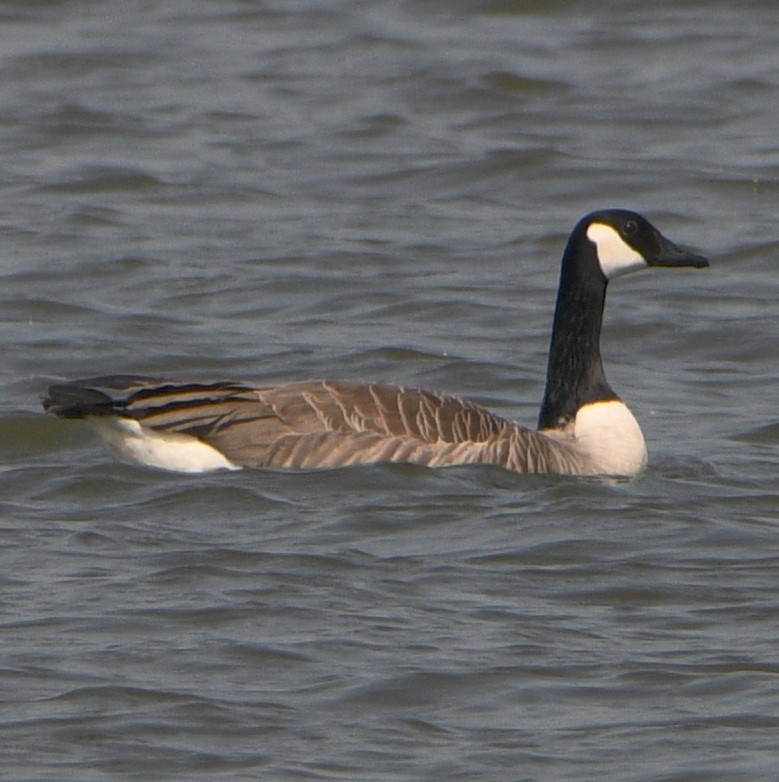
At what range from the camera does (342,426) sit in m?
10.0

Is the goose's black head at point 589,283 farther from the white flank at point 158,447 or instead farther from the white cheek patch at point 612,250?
the white flank at point 158,447

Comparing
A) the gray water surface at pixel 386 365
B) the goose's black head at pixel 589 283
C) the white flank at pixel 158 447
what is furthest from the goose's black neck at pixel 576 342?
the white flank at pixel 158 447

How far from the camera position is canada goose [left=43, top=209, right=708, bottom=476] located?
9695 millimetres

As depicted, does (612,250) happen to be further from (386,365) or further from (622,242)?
(386,365)

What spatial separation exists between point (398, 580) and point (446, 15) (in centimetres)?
1335

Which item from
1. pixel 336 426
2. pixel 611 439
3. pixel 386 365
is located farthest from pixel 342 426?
pixel 386 365

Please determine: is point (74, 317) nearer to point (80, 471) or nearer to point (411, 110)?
point (80, 471)

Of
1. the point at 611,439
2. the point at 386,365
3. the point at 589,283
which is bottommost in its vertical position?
the point at 386,365

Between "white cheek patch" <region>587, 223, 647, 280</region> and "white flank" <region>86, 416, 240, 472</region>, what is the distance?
2.33m

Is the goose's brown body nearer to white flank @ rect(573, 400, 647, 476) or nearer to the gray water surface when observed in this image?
the gray water surface

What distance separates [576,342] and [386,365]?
69.8 inches

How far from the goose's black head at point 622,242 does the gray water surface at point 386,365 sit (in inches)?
38.1

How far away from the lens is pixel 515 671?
7.34m

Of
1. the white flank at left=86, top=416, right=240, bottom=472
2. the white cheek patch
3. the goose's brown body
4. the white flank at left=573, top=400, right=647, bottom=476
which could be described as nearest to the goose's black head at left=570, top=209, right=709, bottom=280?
the white cheek patch
